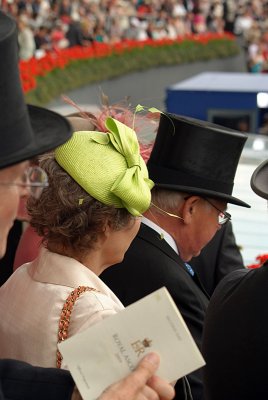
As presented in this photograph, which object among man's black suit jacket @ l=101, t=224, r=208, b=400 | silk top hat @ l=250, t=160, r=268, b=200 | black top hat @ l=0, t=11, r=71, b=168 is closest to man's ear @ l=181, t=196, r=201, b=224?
man's black suit jacket @ l=101, t=224, r=208, b=400

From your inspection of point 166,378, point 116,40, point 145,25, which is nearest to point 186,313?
point 166,378

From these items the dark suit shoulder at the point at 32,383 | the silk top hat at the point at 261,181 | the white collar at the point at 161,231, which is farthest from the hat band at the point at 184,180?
the dark suit shoulder at the point at 32,383

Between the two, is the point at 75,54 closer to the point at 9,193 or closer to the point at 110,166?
the point at 110,166

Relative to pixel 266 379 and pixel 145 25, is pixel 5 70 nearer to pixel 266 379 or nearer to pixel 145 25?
pixel 266 379

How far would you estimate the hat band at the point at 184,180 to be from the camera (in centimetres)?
310

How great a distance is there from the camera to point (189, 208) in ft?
10.1

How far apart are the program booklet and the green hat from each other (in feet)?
2.17

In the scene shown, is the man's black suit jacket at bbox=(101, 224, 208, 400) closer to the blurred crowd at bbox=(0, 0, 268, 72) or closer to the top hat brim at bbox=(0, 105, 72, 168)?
the top hat brim at bbox=(0, 105, 72, 168)

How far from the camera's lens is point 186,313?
2.91 meters

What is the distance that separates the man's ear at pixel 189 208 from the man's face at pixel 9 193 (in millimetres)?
1337

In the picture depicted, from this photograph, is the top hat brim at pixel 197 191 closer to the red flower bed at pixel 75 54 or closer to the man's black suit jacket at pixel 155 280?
the man's black suit jacket at pixel 155 280

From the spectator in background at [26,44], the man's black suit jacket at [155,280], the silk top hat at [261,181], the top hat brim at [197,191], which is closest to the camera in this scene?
the silk top hat at [261,181]

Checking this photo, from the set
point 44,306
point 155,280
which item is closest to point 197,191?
point 155,280

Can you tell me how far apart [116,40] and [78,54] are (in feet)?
16.0
